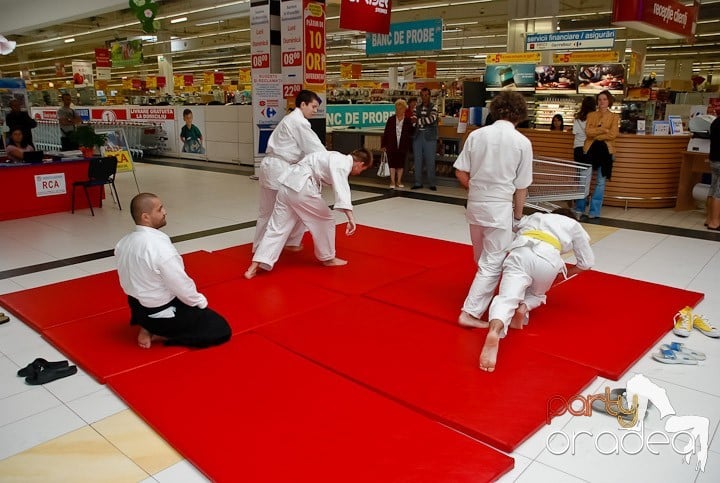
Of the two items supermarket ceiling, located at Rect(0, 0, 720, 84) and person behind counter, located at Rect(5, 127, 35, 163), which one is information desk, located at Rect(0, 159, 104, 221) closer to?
person behind counter, located at Rect(5, 127, 35, 163)

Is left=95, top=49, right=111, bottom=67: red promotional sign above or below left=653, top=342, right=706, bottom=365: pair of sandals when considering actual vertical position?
above

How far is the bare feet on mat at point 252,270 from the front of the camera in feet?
16.1

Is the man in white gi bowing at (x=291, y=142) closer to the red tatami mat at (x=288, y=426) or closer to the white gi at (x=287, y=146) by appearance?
the white gi at (x=287, y=146)

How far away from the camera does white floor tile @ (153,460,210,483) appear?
2387 mm

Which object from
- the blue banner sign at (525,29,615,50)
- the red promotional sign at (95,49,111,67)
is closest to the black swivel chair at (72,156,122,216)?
the blue banner sign at (525,29,615,50)

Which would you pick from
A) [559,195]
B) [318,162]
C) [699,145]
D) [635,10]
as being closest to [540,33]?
[635,10]

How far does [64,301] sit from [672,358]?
427 centimetres

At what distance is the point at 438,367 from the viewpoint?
330cm

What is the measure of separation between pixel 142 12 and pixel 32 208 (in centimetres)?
490

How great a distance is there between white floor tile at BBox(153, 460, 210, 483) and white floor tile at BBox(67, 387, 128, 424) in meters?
0.62

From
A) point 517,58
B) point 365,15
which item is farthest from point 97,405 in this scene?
point 517,58

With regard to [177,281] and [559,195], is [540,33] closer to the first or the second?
[559,195]

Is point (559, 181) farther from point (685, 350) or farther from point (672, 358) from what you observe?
point (672, 358)

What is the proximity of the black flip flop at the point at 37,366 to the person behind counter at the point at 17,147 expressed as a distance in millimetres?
5377
